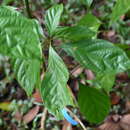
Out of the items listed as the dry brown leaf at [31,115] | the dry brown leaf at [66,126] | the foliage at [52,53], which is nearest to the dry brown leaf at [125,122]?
the dry brown leaf at [66,126]

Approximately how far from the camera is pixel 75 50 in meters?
0.87

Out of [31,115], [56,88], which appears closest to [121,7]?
[56,88]

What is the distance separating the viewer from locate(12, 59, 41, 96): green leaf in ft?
2.69

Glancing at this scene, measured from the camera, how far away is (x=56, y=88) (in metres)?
0.85

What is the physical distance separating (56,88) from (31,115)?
3.76 feet

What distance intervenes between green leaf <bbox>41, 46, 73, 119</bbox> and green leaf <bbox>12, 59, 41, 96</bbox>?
0.04 m

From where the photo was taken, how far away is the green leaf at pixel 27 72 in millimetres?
821

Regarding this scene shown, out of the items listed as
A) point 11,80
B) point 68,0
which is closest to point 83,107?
point 11,80

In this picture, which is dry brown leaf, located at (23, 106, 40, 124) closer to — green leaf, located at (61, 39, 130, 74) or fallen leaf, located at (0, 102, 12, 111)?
fallen leaf, located at (0, 102, 12, 111)

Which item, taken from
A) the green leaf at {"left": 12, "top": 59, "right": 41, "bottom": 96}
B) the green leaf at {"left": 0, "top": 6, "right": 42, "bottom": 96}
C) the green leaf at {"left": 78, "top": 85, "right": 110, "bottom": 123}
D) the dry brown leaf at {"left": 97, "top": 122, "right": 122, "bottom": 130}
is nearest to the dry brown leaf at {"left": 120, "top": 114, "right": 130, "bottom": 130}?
the dry brown leaf at {"left": 97, "top": 122, "right": 122, "bottom": 130}

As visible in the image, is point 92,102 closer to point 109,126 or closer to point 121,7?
point 121,7

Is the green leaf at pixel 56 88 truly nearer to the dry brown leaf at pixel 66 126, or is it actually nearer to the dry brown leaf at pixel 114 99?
the dry brown leaf at pixel 66 126

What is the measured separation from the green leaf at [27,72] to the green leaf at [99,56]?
0.36 ft

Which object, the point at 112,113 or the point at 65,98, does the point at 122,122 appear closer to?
the point at 112,113
